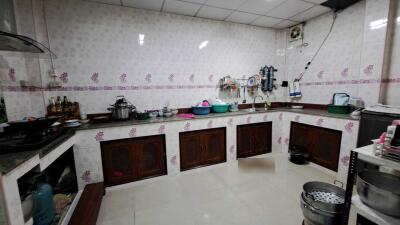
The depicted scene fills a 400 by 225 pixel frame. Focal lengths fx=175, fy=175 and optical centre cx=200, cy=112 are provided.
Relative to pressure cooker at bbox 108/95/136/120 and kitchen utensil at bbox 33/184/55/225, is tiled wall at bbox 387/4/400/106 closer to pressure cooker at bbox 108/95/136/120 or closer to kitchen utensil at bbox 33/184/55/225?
pressure cooker at bbox 108/95/136/120

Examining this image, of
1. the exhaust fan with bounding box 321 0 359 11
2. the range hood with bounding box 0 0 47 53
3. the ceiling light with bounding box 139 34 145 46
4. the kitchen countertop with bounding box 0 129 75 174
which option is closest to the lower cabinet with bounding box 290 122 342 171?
the exhaust fan with bounding box 321 0 359 11

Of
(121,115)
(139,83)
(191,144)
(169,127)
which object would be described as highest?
(139,83)

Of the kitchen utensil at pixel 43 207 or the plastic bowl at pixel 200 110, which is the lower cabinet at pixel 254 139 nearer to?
the plastic bowl at pixel 200 110

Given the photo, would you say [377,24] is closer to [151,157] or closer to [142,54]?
[142,54]

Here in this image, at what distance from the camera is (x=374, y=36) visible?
2283mm

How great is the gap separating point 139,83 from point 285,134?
2.68 m

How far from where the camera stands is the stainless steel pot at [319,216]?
4.15 ft

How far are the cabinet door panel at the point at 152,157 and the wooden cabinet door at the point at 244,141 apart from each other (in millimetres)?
1282

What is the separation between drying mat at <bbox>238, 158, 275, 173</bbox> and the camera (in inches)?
105

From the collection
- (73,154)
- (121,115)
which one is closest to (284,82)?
(121,115)

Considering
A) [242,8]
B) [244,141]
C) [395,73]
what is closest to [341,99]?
[395,73]

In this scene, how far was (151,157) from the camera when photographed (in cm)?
240

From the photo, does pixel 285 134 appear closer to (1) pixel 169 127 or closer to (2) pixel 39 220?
(1) pixel 169 127

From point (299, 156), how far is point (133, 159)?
2.53 m
